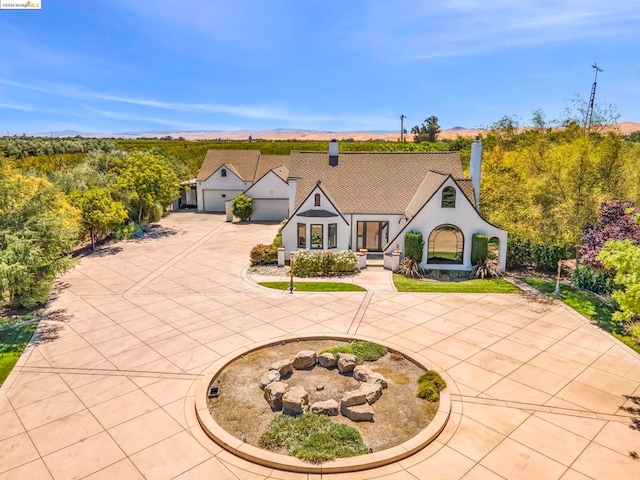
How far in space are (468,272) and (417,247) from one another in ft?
11.4

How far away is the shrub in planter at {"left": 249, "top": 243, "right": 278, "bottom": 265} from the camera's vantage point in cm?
2655

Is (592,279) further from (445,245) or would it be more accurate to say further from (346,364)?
(346,364)

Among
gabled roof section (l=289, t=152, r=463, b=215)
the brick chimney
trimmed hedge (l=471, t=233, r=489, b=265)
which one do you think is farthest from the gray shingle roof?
trimmed hedge (l=471, t=233, r=489, b=265)

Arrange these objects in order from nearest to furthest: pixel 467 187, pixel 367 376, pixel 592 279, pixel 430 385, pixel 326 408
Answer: pixel 326 408 → pixel 430 385 → pixel 367 376 → pixel 592 279 → pixel 467 187

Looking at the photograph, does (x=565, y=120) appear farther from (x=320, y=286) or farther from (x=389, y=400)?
(x=389, y=400)

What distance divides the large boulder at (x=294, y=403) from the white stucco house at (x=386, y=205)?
15.8m

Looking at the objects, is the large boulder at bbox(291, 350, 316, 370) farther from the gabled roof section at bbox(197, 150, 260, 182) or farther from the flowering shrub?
the gabled roof section at bbox(197, 150, 260, 182)

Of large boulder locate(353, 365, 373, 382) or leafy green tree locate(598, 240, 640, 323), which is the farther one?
large boulder locate(353, 365, 373, 382)

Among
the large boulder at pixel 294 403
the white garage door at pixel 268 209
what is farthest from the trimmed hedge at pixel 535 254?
the white garage door at pixel 268 209

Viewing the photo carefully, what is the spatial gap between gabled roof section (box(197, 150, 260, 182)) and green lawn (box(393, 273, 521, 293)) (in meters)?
29.7

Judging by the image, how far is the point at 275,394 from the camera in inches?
447

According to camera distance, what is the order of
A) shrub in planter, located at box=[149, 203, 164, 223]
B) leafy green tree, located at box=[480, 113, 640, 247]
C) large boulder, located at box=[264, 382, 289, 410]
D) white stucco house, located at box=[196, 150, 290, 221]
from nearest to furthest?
1. large boulder, located at box=[264, 382, 289, 410]
2. leafy green tree, located at box=[480, 113, 640, 247]
3. shrub in planter, located at box=[149, 203, 164, 223]
4. white stucco house, located at box=[196, 150, 290, 221]

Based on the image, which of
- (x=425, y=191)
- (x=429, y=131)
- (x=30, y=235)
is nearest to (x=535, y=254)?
(x=425, y=191)

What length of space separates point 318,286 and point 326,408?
1161 cm
